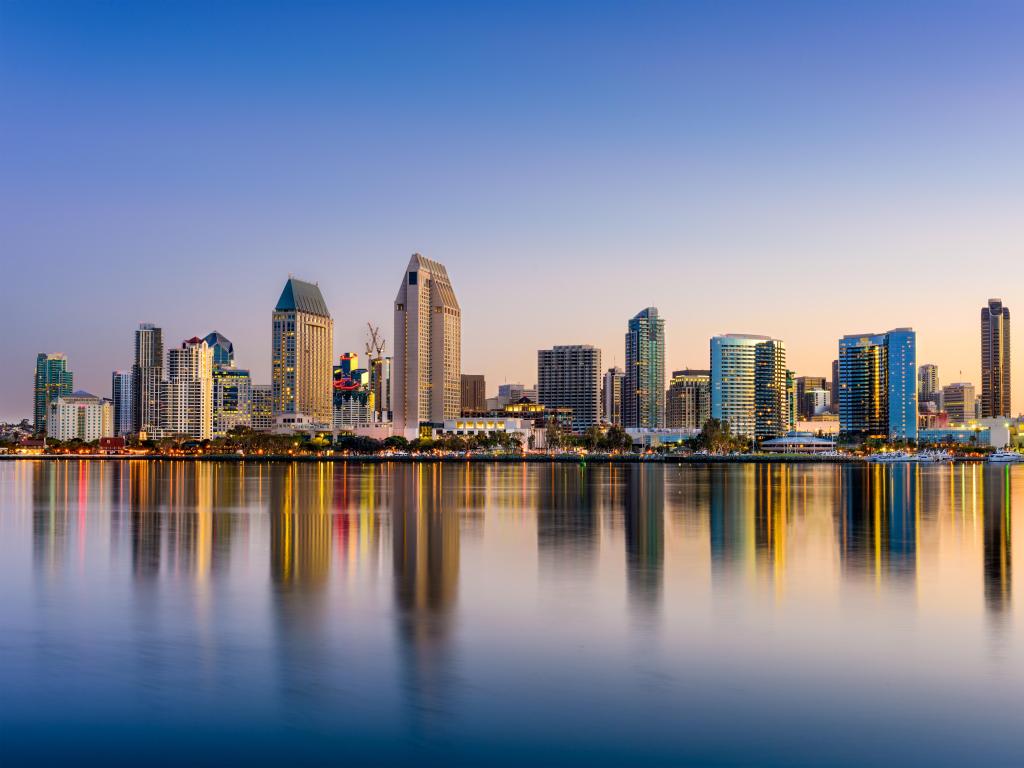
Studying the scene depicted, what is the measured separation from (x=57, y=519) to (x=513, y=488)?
51925mm

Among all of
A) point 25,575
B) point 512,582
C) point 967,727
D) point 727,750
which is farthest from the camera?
point 25,575

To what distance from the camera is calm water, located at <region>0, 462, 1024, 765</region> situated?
16188mm

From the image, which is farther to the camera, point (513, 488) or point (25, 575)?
point (513, 488)

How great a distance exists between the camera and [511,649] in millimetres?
22719

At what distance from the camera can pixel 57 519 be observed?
60.9 m

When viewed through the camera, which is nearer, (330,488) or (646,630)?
(646,630)

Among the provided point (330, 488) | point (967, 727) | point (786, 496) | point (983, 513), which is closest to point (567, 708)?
point (967, 727)

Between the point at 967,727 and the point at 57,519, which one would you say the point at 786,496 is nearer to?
the point at 57,519

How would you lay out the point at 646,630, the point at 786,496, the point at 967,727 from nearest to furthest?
the point at 967,727 → the point at 646,630 → the point at 786,496

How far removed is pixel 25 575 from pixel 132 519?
2499cm

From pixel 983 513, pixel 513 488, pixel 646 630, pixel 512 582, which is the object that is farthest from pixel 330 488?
pixel 646 630

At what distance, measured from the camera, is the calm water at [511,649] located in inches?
637

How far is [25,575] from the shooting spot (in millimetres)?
35719

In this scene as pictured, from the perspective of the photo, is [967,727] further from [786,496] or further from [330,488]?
[330,488]
